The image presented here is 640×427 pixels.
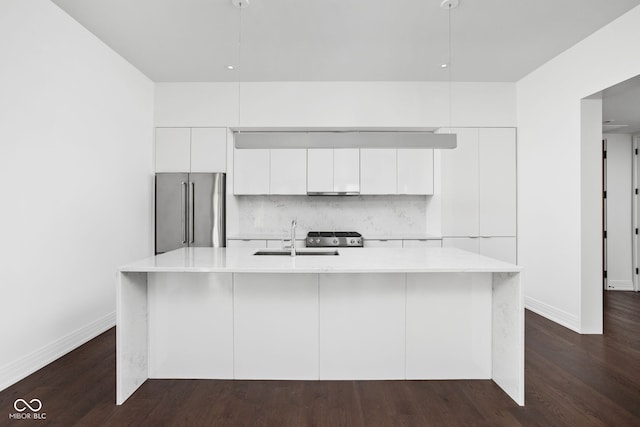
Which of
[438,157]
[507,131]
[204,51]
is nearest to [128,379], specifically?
[204,51]

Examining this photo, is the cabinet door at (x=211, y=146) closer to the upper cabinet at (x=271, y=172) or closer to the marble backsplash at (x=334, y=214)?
the upper cabinet at (x=271, y=172)

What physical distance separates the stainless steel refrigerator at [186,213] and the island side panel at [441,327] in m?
2.81

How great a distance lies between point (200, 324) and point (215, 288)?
0.29 meters

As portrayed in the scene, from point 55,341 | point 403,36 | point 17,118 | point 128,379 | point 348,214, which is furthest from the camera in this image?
point 348,214

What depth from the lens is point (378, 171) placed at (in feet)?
15.8

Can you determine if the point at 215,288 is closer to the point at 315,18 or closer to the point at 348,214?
the point at 315,18

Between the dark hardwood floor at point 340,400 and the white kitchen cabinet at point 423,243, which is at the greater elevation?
the white kitchen cabinet at point 423,243

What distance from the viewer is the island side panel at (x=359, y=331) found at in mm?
2564

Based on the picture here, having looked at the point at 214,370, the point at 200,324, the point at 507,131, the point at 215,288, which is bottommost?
the point at 214,370

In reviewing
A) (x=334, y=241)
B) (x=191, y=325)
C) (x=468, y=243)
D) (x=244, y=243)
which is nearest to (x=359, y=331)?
(x=191, y=325)

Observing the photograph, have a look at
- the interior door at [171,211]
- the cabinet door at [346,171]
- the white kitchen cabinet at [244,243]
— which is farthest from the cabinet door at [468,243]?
the interior door at [171,211]

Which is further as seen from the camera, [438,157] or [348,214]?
[348,214]

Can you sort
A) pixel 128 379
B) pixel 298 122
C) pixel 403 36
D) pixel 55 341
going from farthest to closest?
pixel 298 122, pixel 403 36, pixel 55 341, pixel 128 379

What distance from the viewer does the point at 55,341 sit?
2889mm
